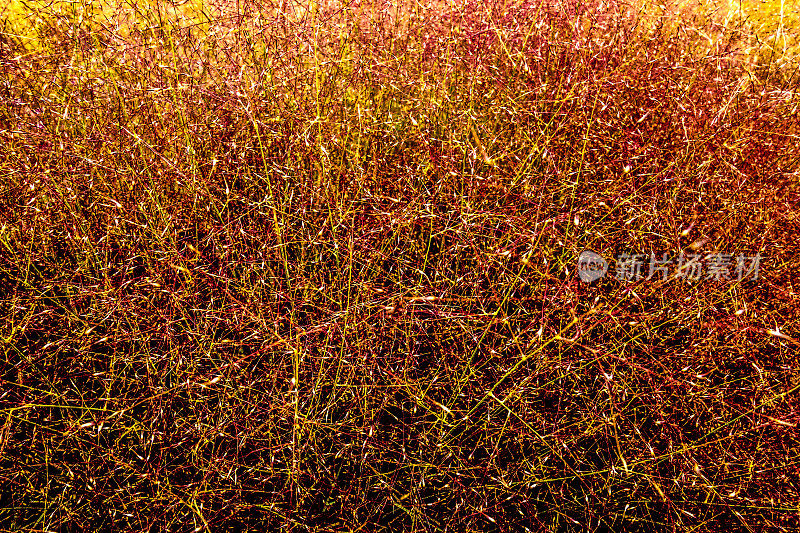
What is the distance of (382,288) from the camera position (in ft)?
4.92

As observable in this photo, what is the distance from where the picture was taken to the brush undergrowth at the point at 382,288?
54.2 inches

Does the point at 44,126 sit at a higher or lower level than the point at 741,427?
higher

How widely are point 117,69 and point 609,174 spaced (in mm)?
1774

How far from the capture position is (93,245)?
163cm

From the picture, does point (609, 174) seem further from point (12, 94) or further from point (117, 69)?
point (12, 94)

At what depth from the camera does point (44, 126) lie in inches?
70.3

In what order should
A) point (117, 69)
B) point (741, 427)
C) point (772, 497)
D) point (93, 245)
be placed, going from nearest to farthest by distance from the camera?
1. point (772, 497)
2. point (741, 427)
3. point (93, 245)
4. point (117, 69)

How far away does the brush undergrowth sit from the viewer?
54.2 inches

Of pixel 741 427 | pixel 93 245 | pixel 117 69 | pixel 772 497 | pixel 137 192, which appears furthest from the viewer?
pixel 117 69

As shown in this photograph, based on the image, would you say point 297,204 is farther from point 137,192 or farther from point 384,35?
point 384,35

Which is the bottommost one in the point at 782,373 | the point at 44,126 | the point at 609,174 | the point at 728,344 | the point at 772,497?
the point at 772,497

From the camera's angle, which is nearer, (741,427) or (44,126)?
(741,427)

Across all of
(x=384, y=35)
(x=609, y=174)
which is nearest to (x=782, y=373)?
(x=609, y=174)

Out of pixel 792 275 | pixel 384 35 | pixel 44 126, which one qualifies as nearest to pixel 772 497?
pixel 792 275
